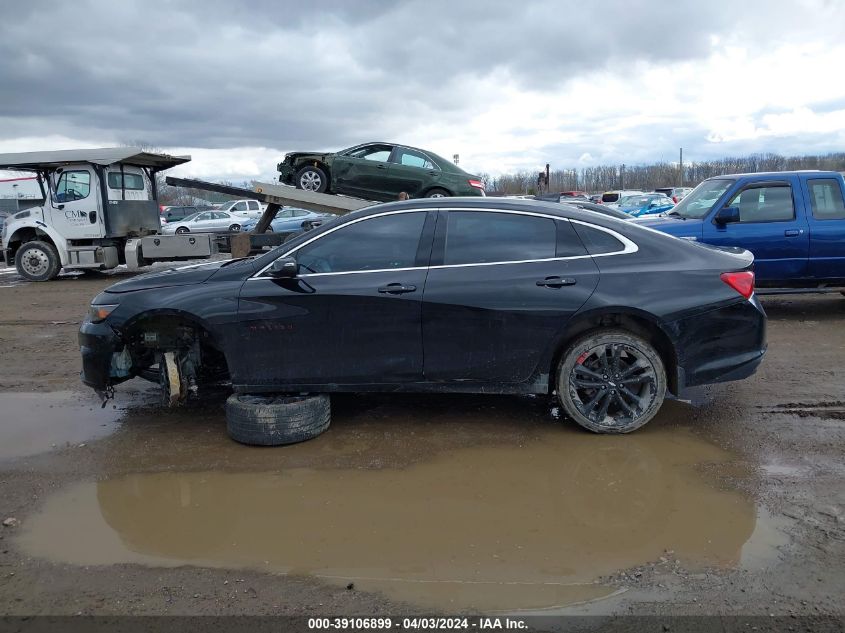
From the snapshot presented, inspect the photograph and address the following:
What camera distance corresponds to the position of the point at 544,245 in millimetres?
4688

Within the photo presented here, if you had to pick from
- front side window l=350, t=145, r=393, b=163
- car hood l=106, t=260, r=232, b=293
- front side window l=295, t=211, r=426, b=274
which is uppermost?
front side window l=350, t=145, r=393, b=163

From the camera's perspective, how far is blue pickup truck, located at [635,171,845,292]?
8.42 meters

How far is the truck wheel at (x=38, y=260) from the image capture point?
14.6 m

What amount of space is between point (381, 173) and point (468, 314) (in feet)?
28.9

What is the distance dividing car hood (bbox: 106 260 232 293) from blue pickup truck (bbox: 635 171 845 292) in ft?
19.7

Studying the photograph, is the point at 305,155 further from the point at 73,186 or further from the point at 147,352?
the point at 147,352

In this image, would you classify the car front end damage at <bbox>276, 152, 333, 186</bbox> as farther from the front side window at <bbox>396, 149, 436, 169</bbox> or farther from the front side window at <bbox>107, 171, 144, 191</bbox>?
the front side window at <bbox>107, 171, 144, 191</bbox>

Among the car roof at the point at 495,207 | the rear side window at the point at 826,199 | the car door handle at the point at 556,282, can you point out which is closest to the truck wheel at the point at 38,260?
the car roof at the point at 495,207

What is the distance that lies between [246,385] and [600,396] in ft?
8.26

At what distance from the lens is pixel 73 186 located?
1414 centimetres

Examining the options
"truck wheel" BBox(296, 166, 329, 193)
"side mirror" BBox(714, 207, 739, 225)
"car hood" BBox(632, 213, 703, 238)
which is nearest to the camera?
"side mirror" BBox(714, 207, 739, 225)

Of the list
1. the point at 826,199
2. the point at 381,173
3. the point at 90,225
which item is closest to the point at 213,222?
the point at 90,225

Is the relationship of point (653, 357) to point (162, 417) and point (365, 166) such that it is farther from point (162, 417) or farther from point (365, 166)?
point (365, 166)

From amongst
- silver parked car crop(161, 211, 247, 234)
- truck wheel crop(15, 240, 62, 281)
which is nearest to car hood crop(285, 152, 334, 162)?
truck wheel crop(15, 240, 62, 281)
